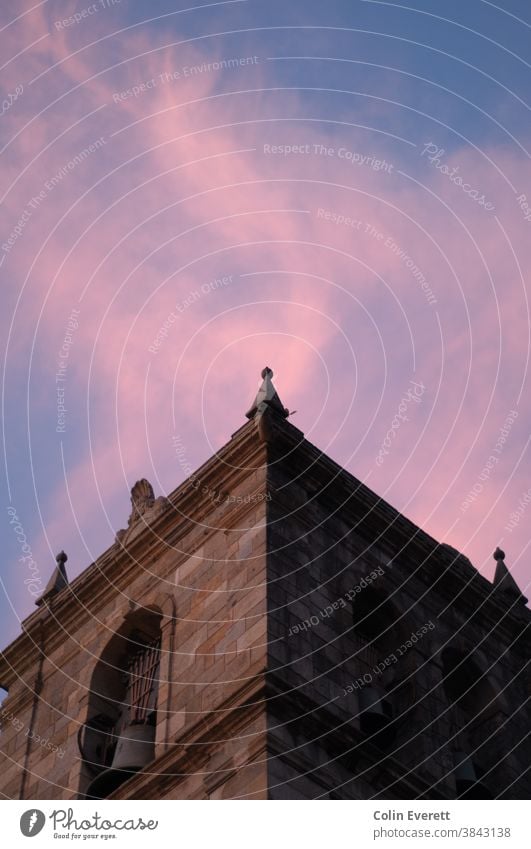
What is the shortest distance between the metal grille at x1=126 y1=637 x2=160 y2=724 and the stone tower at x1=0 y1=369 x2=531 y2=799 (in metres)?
0.05

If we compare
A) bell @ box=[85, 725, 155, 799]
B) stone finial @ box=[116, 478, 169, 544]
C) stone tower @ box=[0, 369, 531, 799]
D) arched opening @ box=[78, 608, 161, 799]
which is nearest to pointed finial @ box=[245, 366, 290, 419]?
stone tower @ box=[0, 369, 531, 799]

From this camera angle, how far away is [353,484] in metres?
39.1

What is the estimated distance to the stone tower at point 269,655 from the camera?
3212 centimetres

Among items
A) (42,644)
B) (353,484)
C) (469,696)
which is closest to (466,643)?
(469,696)

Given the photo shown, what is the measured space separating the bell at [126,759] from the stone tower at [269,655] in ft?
0.15

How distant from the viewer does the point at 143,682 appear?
123 feet

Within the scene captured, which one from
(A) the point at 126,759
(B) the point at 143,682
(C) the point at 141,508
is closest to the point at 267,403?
(C) the point at 141,508

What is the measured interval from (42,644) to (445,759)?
10.6m

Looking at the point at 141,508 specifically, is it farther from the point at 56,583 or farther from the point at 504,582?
the point at 504,582

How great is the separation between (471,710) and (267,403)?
8.29 meters

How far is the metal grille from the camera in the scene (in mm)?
36750
